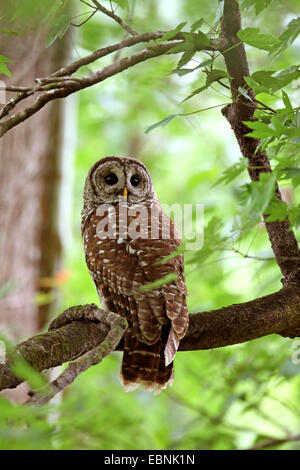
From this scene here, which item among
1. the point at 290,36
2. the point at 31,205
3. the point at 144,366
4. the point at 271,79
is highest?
the point at 31,205

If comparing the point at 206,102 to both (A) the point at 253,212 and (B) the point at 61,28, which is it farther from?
(A) the point at 253,212

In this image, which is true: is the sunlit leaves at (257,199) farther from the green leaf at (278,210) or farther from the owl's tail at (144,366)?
the owl's tail at (144,366)

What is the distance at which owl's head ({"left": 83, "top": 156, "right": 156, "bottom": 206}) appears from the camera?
240 cm

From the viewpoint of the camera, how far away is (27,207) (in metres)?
4.05

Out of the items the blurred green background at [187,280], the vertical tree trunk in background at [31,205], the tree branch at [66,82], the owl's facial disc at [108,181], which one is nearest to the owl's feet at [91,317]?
the blurred green background at [187,280]

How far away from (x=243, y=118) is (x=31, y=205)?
2720 millimetres

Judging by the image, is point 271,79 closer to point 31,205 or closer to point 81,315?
point 81,315

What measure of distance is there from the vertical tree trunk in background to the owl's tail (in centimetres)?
198

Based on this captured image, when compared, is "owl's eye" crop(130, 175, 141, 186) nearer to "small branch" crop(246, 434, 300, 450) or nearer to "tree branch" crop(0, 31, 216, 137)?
"tree branch" crop(0, 31, 216, 137)

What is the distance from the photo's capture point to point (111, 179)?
245 cm

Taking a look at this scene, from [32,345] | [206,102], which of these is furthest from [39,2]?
[206,102]

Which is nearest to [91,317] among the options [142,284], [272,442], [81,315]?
[81,315]

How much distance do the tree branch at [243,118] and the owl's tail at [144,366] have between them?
1.58ft

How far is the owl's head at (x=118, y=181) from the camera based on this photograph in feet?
7.89
